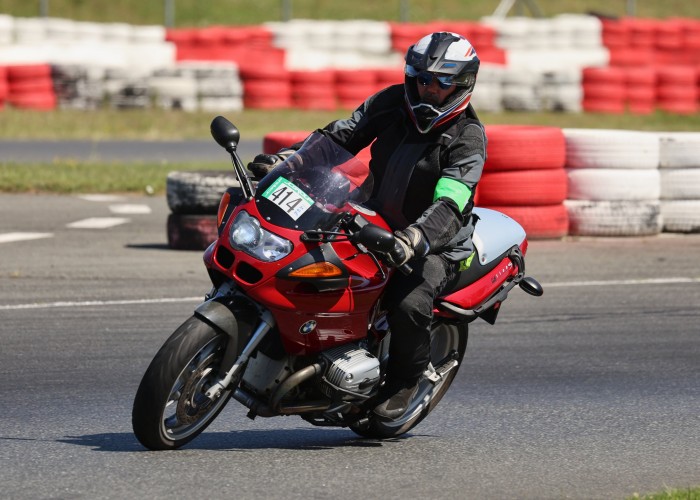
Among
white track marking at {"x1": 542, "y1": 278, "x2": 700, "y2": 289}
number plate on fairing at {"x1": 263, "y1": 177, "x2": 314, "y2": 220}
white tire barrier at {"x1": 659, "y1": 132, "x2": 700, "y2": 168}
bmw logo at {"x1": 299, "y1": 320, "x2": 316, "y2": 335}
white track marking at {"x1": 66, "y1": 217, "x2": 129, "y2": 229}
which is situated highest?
number plate on fairing at {"x1": 263, "y1": 177, "x2": 314, "y2": 220}

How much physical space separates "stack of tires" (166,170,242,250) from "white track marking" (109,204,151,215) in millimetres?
2255

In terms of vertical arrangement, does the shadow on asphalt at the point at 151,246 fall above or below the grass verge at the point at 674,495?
below

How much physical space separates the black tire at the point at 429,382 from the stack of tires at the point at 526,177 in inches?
227

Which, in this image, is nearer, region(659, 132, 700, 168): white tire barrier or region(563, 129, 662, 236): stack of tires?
region(563, 129, 662, 236): stack of tires

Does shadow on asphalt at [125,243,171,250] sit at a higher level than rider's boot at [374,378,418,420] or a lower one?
lower

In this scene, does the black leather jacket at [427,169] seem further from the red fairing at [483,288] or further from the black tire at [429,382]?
the black tire at [429,382]

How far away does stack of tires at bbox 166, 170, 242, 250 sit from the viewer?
1147cm

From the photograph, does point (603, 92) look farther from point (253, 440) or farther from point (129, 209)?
point (253, 440)

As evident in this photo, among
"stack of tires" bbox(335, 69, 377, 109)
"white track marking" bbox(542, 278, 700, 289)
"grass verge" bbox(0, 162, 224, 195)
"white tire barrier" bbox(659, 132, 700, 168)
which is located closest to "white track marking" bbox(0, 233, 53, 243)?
"grass verge" bbox(0, 162, 224, 195)

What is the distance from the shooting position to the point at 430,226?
5.29 m

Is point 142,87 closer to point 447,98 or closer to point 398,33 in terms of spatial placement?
point 398,33

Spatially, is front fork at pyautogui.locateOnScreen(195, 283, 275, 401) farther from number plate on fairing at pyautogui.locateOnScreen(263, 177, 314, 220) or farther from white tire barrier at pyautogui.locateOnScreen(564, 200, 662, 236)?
white tire barrier at pyautogui.locateOnScreen(564, 200, 662, 236)

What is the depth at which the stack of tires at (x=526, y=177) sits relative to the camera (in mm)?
12047

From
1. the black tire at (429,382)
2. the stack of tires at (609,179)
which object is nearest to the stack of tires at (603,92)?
the stack of tires at (609,179)
